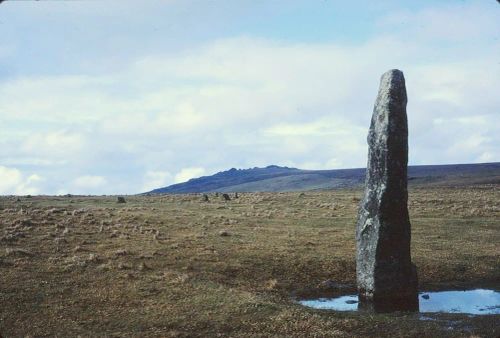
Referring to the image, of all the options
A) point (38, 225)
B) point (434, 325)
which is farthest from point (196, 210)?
point (434, 325)

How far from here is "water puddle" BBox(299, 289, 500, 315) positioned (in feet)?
55.0

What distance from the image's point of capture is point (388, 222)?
58.2ft

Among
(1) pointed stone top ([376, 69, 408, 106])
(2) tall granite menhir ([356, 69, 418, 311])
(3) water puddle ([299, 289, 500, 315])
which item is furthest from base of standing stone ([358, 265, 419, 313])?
(1) pointed stone top ([376, 69, 408, 106])

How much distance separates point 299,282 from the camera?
20.5 metres

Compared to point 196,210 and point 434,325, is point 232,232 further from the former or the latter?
point 434,325

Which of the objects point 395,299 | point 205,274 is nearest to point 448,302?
point 395,299

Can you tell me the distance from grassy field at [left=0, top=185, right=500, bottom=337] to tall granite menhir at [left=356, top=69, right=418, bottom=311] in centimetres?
215

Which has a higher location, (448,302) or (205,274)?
(205,274)

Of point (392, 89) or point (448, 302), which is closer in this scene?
point (448, 302)

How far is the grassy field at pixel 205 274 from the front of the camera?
14.3 m

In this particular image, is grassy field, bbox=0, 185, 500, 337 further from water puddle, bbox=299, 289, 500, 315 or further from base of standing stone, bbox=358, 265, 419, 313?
base of standing stone, bbox=358, 265, 419, 313

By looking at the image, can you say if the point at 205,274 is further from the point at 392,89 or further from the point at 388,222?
the point at 392,89

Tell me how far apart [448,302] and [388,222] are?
3567 mm

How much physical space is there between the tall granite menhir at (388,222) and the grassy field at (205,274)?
215 centimetres
